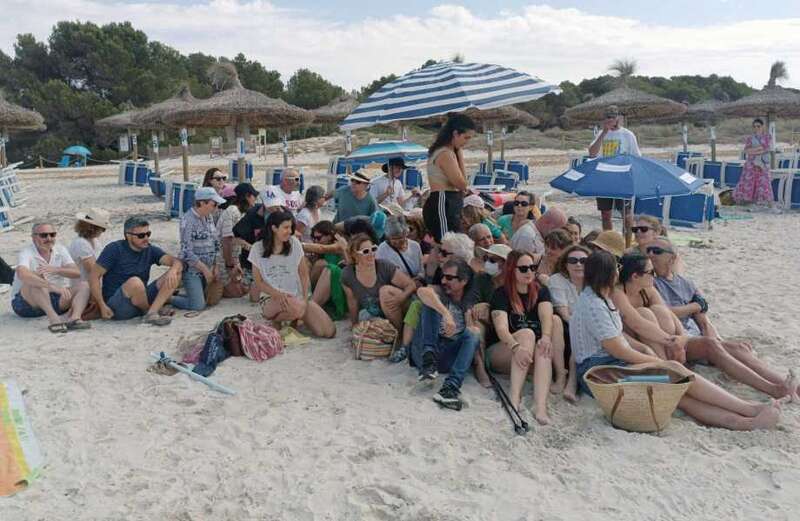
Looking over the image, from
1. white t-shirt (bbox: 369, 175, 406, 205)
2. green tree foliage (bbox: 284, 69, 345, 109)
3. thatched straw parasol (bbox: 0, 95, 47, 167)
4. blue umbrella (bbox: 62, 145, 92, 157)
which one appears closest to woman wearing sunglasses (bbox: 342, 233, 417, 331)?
white t-shirt (bbox: 369, 175, 406, 205)

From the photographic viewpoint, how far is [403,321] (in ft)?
15.3

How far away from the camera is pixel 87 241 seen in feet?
17.9

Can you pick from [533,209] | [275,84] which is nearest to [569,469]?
[533,209]

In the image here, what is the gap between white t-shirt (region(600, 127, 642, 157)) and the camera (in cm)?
798

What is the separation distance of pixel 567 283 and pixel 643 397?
3.43 feet

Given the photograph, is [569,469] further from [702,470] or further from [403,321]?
[403,321]

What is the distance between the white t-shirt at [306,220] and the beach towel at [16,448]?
279 cm

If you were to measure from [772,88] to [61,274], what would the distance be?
1579 cm

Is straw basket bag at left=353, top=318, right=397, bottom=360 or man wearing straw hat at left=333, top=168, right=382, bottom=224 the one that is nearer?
straw basket bag at left=353, top=318, right=397, bottom=360

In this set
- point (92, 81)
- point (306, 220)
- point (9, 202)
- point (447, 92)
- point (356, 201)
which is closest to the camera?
point (447, 92)

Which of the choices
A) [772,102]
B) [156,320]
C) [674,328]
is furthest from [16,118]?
[772,102]

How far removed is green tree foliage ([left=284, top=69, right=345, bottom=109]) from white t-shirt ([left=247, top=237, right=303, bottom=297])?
36.1m

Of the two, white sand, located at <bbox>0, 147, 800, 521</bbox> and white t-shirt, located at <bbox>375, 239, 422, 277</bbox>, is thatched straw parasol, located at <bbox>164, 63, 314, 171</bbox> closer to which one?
white t-shirt, located at <bbox>375, 239, 422, 277</bbox>

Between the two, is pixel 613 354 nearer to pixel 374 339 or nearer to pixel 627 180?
pixel 374 339
